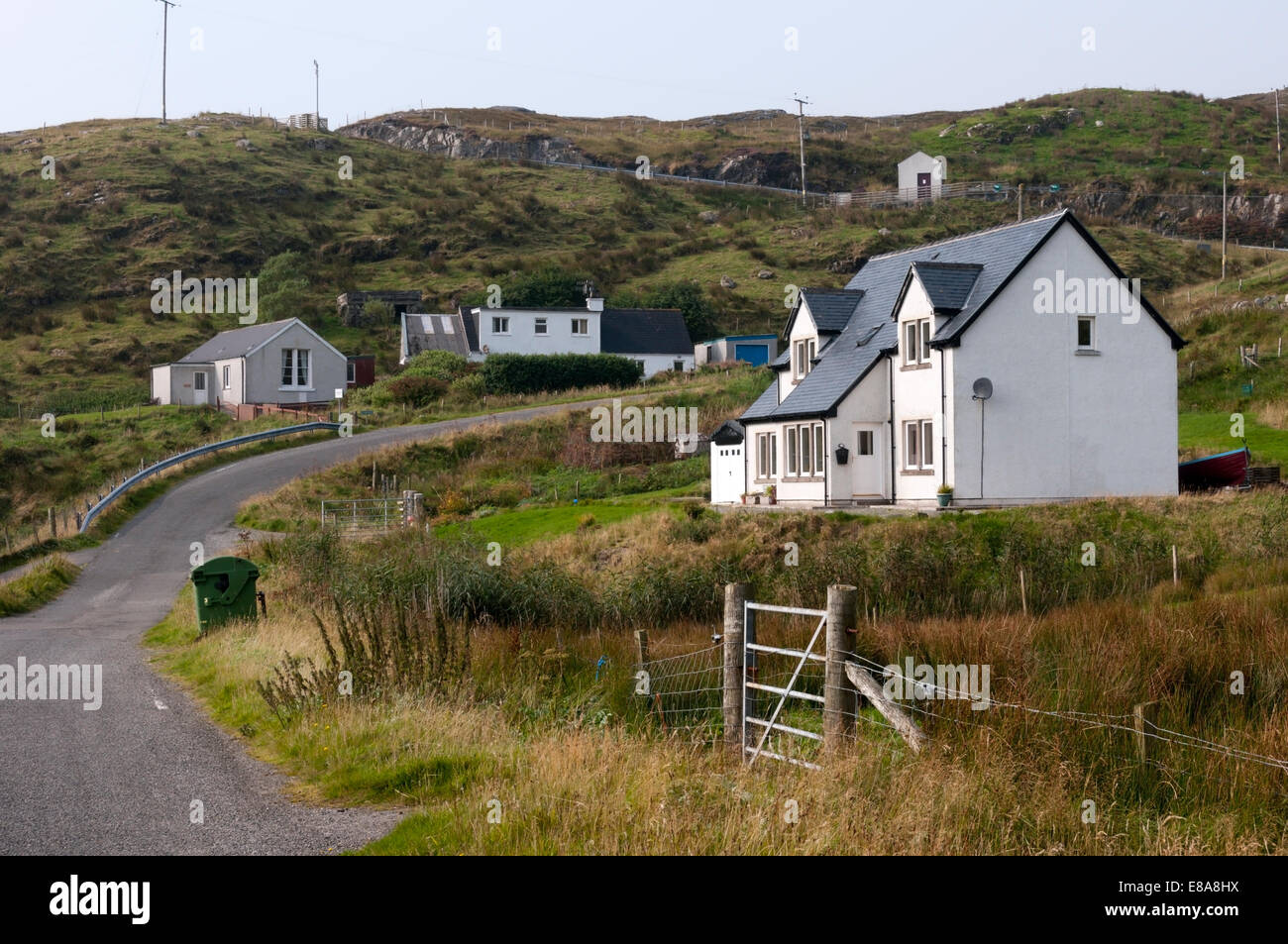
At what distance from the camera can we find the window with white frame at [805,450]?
38.7m

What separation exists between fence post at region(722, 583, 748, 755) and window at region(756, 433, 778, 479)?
28444 millimetres

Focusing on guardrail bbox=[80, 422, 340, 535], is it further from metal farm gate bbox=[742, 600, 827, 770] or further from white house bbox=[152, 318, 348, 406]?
metal farm gate bbox=[742, 600, 827, 770]

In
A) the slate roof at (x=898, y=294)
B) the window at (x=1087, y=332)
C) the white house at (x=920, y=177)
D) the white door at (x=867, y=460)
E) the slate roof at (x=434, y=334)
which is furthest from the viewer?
the white house at (x=920, y=177)

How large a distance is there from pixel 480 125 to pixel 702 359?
103642mm

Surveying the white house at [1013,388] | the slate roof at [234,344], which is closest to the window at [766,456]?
the white house at [1013,388]

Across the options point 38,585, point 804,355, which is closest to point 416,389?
point 804,355

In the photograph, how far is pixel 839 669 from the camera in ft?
35.7

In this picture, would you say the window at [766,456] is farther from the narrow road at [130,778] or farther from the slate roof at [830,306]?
the narrow road at [130,778]

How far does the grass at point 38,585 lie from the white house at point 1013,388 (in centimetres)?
2183

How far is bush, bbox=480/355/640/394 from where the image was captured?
2751 inches

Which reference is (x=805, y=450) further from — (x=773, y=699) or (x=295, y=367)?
(x=295, y=367)
